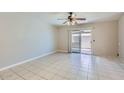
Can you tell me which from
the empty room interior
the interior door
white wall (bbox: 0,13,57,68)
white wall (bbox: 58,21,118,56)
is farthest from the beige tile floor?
the interior door

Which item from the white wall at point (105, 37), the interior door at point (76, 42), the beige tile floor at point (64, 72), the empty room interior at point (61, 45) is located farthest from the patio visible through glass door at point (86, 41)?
the beige tile floor at point (64, 72)

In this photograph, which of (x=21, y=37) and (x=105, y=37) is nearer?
(x=21, y=37)

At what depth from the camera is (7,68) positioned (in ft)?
11.4

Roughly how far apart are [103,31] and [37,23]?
3.83 m

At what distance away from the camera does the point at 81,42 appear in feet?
22.9

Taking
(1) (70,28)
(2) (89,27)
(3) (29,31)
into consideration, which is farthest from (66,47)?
(3) (29,31)

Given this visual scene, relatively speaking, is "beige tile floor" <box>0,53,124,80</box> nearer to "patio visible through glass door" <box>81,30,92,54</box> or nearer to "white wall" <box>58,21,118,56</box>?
"white wall" <box>58,21,118,56</box>

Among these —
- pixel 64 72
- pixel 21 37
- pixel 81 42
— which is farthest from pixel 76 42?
pixel 64 72

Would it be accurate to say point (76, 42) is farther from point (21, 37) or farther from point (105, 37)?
point (21, 37)

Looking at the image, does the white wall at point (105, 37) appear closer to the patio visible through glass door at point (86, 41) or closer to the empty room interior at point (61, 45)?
the empty room interior at point (61, 45)

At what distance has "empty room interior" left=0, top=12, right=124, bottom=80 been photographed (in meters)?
3.08

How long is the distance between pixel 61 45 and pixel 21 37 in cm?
385

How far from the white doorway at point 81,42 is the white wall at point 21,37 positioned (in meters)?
2.16
